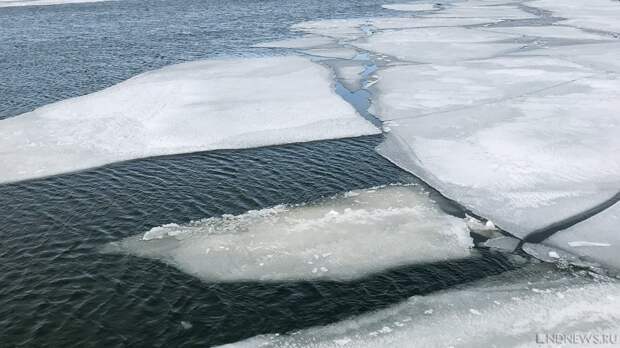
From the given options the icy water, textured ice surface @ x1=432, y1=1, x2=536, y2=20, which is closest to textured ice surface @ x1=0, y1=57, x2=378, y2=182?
the icy water

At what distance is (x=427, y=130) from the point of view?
17359 mm

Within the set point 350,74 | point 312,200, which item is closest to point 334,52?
point 350,74

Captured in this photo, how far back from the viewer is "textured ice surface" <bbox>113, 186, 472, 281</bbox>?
10.5 m

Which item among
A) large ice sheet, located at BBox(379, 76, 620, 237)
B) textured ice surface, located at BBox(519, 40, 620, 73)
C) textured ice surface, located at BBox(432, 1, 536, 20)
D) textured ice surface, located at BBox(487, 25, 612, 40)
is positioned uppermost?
textured ice surface, located at BBox(432, 1, 536, 20)

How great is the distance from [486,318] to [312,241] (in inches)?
156

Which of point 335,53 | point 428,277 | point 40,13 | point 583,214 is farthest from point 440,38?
point 40,13

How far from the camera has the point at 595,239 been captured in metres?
11.0

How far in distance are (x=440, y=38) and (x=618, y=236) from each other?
931 inches

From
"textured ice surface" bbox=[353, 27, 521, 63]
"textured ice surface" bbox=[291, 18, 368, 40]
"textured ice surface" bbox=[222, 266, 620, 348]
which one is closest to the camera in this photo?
"textured ice surface" bbox=[222, 266, 620, 348]

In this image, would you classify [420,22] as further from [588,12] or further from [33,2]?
[33,2]

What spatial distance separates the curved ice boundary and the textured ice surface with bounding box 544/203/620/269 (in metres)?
0.05

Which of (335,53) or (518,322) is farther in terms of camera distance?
(335,53)

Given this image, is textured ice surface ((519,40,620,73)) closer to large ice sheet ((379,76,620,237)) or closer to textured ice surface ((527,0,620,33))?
large ice sheet ((379,76,620,237))

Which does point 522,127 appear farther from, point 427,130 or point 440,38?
point 440,38
